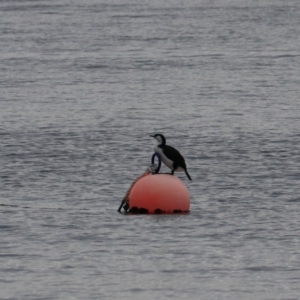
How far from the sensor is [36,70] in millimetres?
55188

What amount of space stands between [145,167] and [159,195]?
5.56m

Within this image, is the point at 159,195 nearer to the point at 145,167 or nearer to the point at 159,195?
the point at 159,195

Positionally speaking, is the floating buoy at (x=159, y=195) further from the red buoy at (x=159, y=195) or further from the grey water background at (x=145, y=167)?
the grey water background at (x=145, y=167)

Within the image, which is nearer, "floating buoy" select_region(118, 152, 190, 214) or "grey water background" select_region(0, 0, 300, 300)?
"grey water background" select_region(0, 0, 300, 300)

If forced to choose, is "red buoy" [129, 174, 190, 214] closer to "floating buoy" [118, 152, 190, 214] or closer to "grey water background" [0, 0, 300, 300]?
"floating buoy" [118, 152, 190, 214]

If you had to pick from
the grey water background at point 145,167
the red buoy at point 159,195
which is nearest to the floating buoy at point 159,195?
the red buoy at point 159,195

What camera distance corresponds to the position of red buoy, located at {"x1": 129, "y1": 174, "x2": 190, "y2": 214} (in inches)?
897

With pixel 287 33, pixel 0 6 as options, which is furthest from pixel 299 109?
pixel 0 6

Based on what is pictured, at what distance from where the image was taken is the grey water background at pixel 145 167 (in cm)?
1869

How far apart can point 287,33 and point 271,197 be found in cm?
5135

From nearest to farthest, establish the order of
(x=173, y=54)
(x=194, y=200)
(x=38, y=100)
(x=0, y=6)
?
1. (x=194, y=200)
2. (x=38, y=100)
3. (x=173, y=54)
4. (x=0, y=6)

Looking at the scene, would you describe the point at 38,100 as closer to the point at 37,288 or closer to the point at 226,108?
the point at 226,108

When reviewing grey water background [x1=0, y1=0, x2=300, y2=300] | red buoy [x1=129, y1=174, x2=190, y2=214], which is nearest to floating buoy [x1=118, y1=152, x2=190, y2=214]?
red buoy [x1=129, y1=174, x2=190, y2=214]

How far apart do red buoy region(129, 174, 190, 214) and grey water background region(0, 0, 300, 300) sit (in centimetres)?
18
